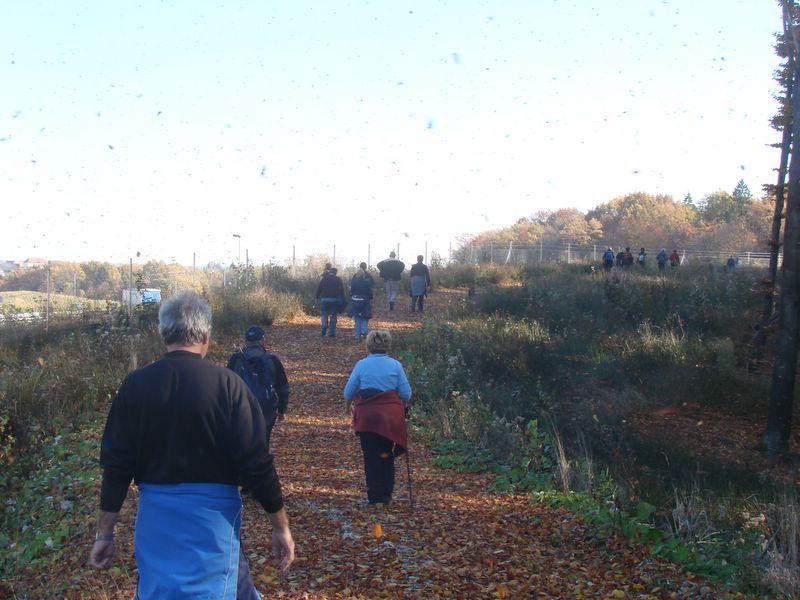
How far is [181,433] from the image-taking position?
2.96m

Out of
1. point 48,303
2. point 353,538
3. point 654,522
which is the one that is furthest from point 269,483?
point 48,303

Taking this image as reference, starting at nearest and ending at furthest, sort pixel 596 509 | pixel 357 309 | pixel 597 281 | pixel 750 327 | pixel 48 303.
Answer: pixel 596 509 < pixel 357 309 < pixel 48 303 < pixel 750 327 < pixel 597 281

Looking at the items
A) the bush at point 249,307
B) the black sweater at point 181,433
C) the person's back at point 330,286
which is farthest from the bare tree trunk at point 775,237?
the black sweater at point 181,433

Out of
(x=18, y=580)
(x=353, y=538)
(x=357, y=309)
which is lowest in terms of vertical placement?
(x=18, y=580)

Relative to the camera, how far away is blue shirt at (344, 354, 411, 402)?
6621 mm

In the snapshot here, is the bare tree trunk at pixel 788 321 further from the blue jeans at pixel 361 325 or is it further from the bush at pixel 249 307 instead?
the bush at pixel 249 307

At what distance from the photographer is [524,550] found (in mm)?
5922

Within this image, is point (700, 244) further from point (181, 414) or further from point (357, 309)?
point (181, 414)

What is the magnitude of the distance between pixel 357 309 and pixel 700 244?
59.7 meters

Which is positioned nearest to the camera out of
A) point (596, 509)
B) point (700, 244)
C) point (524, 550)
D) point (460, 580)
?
point (460, 580)

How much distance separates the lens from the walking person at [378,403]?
6625mm

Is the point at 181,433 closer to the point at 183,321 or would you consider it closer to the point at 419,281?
the point at 183,321

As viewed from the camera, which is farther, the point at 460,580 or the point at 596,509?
the point at 596,509

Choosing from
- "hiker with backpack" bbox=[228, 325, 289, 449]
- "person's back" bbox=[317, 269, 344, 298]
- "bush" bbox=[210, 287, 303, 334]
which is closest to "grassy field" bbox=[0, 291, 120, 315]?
"bush" bbox=[210, 287, 303, 334]
